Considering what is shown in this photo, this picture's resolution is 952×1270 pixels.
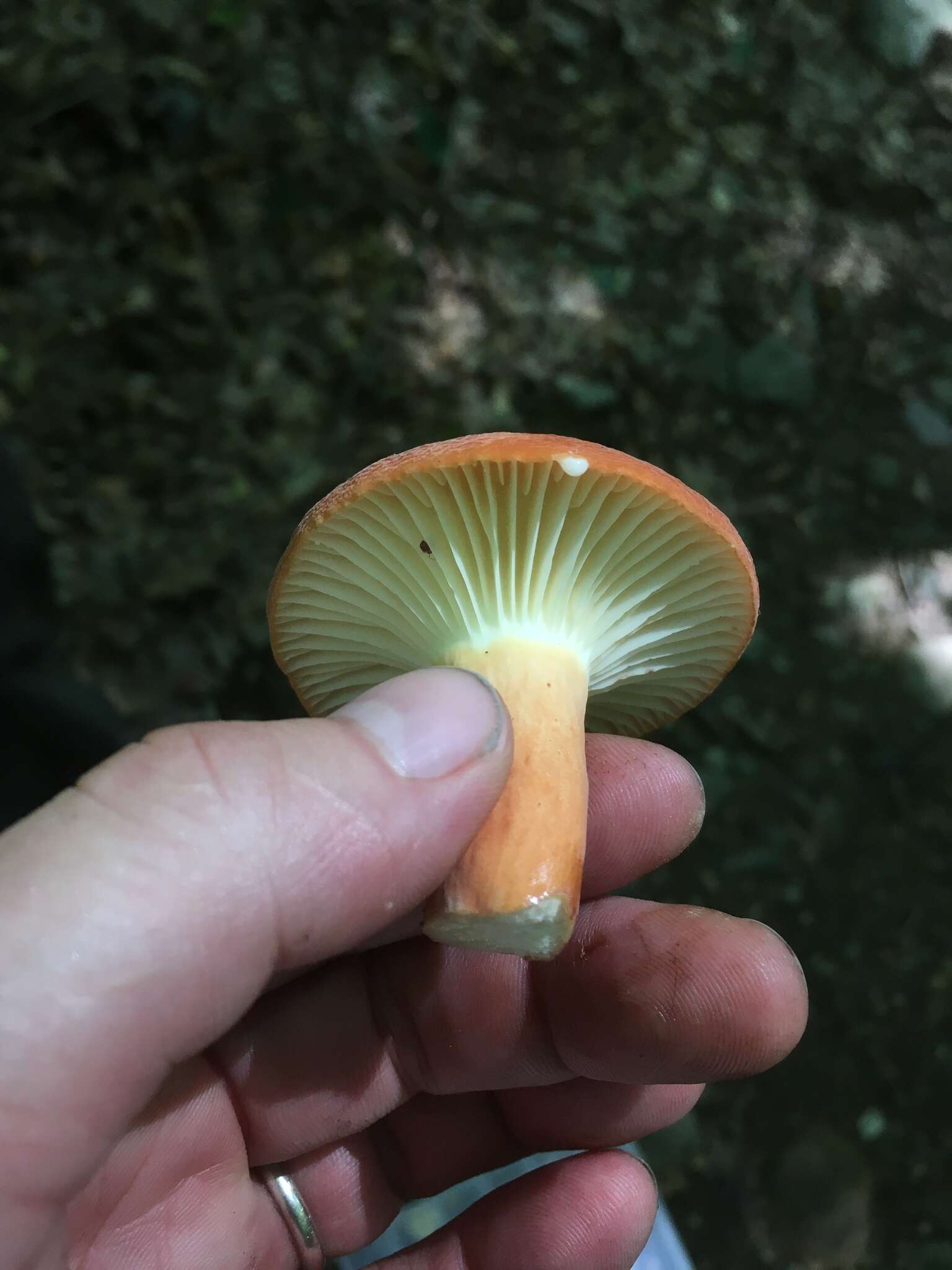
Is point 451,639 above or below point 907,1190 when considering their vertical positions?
above

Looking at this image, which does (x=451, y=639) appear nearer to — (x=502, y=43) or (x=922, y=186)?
(x=502, y=43)

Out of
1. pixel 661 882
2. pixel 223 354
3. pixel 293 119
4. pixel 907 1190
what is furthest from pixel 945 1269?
pixel 293 119

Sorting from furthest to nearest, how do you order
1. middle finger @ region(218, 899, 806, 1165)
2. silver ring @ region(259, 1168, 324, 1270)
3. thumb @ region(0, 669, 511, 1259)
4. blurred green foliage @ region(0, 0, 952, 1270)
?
blurred green foliage @ region(0, 0, 952, 1270), silver ring @ region(259, 1168, 324, 1270), middle finger @ region(218, 899, 806, 1165), thumb @ region(0, 669, 511, 1259)

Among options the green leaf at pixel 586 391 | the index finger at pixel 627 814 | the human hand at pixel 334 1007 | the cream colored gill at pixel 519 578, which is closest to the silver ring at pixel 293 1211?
the human hand at pixel 334 1007

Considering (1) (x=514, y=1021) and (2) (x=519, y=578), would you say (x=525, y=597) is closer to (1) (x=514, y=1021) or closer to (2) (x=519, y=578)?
(2) (x=519, y=578)

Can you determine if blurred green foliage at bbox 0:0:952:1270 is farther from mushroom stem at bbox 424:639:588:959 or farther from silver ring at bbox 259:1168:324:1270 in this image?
mushroom stem at bbox 424:639:588:959

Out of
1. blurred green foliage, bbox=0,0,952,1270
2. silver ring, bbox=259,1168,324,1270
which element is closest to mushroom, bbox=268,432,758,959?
silver ring, bbox=259,1168,324,1270
